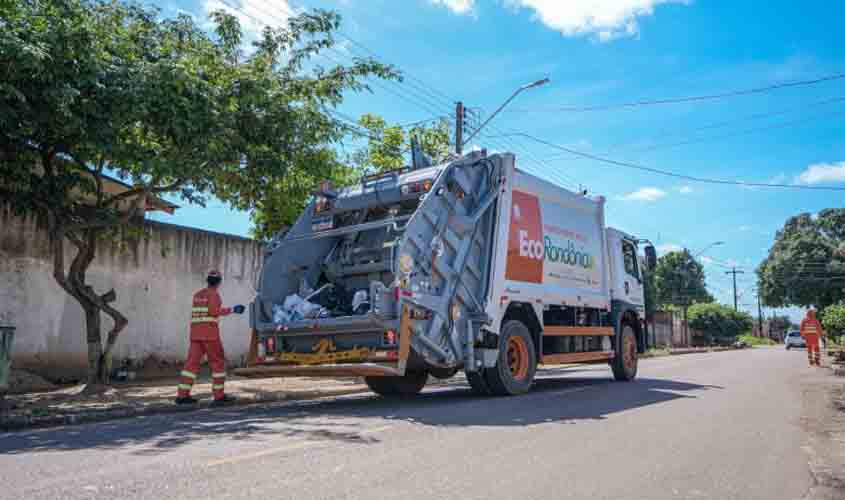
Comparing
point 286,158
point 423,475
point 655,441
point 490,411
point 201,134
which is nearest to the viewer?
point 423,475

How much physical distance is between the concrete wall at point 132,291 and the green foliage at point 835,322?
74.0 ft

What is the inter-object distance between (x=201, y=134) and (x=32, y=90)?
204cm

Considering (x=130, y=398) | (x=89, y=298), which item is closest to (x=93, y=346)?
(x=89, y=298)

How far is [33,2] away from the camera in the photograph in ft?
28.3

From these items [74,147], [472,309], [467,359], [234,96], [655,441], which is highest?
[234,96]

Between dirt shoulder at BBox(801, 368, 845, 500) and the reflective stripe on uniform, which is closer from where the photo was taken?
dirt shoulder at BBox(801, 368, 845, 500)

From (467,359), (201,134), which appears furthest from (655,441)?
(201,134)

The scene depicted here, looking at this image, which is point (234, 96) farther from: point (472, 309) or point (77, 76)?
point (472, 309)

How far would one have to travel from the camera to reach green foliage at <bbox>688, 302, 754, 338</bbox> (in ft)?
187

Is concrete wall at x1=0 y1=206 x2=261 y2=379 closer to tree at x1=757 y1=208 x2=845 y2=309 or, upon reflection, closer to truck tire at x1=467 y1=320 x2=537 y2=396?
truck tire at x1=467 y1=320 x2=537 y2=396

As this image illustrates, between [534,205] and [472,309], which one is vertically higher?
[534,205]

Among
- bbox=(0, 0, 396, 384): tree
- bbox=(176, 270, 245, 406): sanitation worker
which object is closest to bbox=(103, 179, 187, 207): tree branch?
bbox=(0, 0, 396, 384): tree

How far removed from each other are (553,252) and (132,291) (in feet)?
26.4

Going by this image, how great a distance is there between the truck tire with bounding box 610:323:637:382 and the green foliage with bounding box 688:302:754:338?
4853cm
